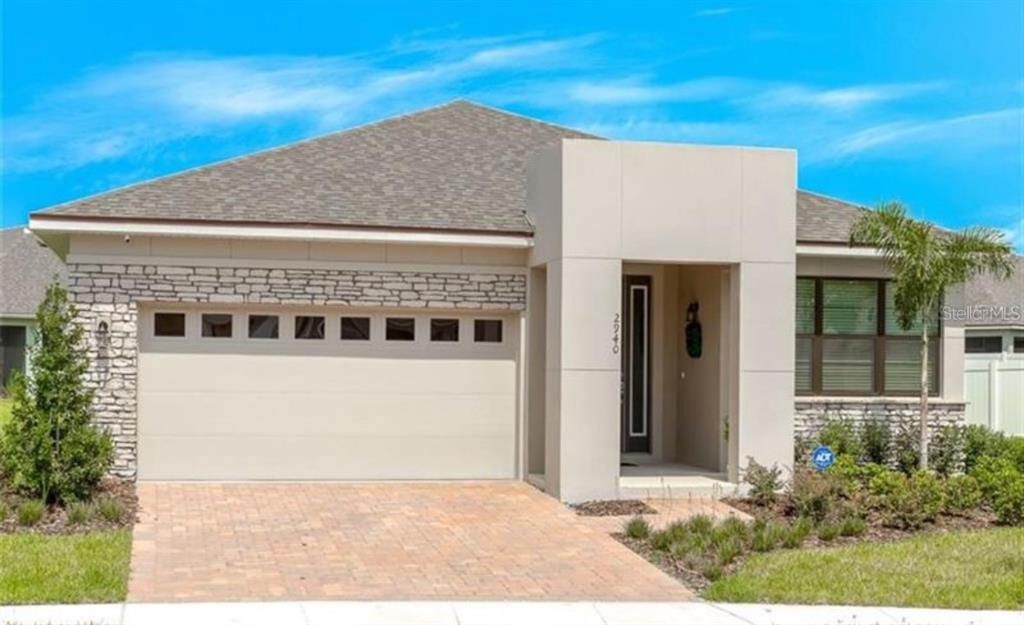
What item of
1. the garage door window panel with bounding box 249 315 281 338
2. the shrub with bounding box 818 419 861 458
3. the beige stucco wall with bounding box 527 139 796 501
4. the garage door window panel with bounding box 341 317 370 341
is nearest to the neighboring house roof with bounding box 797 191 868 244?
the beige stucco wall with bounding box 527 139 796 501

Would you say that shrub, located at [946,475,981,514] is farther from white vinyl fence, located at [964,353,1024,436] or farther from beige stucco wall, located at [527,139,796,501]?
white vinyl fence, located at [964,353,1024,436]

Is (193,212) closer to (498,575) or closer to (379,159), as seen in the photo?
(379,159)

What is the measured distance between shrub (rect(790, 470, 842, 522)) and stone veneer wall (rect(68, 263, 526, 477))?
17.4ft

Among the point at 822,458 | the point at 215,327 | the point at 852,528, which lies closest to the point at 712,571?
the point at 852,528

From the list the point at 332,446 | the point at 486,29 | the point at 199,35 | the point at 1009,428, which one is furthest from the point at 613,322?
the point at 1009,428

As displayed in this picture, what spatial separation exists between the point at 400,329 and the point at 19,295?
70.9ft

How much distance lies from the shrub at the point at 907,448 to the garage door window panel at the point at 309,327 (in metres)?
8.07

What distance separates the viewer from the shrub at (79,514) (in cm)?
1151

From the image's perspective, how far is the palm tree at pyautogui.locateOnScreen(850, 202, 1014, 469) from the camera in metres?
14.6

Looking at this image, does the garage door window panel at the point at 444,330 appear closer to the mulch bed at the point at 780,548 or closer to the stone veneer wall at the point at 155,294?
the stone veneer wall at the point at 155,294

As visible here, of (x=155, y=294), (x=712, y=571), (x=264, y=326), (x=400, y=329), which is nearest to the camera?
(x=712, y=571)

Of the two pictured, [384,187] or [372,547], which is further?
[384,187]

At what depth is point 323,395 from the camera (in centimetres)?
1499

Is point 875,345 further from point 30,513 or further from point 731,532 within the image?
point 30,513
